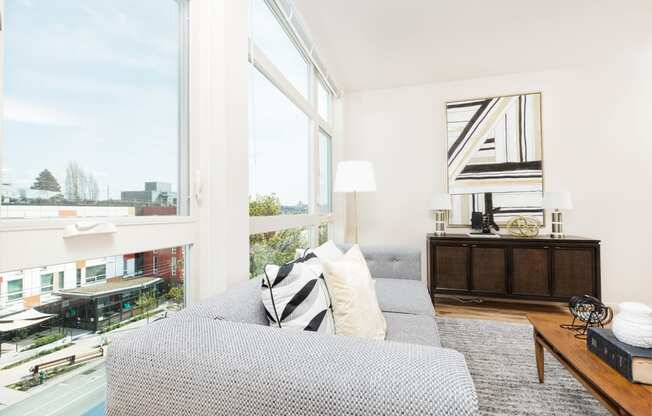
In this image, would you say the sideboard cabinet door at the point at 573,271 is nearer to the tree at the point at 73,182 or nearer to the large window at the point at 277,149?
the large window at the point at 277,149

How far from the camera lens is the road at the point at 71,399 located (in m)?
0.86

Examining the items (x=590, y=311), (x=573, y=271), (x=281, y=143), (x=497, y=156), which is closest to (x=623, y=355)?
(x=590, y=311)

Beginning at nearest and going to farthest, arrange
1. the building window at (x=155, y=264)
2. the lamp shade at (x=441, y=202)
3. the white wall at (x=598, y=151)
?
the building window at (x=155, y=264) < the white wall at (x=598, y=151) < the lamp shade at (x=441, y=202)

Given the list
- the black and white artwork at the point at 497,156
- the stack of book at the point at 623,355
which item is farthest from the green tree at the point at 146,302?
the black and white artwork at the point at 497,156

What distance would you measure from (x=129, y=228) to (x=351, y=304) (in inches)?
34.4

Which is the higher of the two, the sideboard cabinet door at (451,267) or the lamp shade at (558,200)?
the lamp shade at (558,200)

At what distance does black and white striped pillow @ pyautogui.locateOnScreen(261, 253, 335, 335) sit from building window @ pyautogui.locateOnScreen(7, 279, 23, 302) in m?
0.67

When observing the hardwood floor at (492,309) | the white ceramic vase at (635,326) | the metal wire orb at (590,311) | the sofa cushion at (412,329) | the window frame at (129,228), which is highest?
the window frame at (129,228)

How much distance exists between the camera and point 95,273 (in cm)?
101

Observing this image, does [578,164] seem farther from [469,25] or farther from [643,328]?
[643,328]

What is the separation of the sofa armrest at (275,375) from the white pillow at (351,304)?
469 millimetres

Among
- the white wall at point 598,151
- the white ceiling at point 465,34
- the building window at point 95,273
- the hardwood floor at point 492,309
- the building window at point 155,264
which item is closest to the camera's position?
the building window at point 95,273

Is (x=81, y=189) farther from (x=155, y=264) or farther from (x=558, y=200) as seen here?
(x=558, y=200)

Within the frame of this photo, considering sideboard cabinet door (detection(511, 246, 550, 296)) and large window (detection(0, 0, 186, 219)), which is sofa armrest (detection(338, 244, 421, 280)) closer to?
sideboard cabinet door (detection(511, 246, 550, 296))
